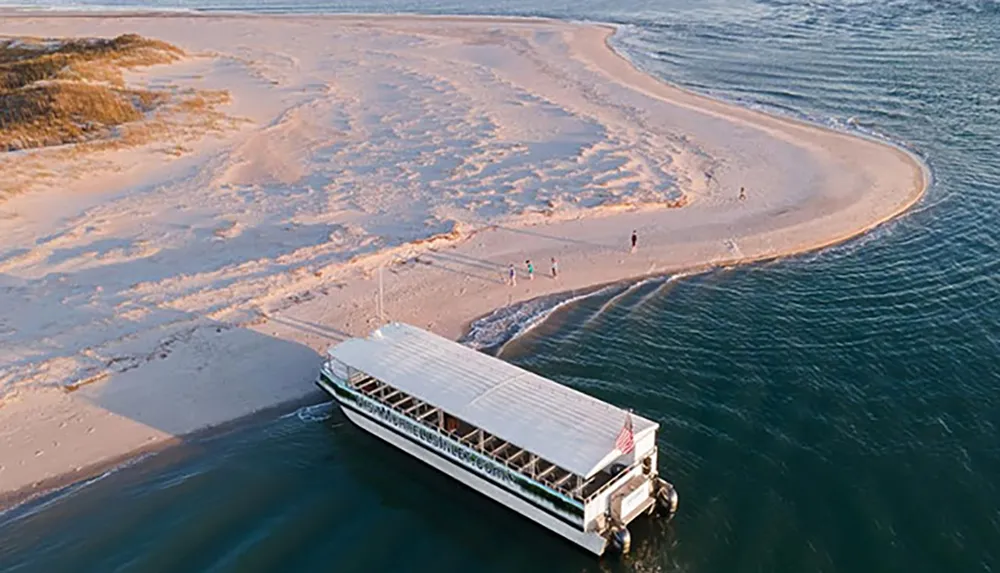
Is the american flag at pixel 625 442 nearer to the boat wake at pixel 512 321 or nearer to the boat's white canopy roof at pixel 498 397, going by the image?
the boat's white canopy roof at pixel 498 397

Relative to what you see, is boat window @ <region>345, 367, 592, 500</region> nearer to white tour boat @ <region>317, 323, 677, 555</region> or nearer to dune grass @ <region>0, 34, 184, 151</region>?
white tour boat @ <region>317, 323, 677, 555</region>

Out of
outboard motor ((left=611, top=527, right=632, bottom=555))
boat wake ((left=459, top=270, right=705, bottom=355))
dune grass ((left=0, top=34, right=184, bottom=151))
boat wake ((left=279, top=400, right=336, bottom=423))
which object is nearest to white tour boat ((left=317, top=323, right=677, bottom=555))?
outboard motor ((left=611, top=527, right=632, bottom=555))

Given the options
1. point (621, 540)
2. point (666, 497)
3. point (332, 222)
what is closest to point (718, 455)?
point (666, 497)

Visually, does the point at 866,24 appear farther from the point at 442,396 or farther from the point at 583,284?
the point at 442,396

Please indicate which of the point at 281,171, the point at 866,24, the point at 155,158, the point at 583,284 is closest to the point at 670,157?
the point at 583,284

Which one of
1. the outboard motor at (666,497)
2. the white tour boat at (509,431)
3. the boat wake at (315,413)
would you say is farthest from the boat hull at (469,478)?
the outboard motor at (666,497)
